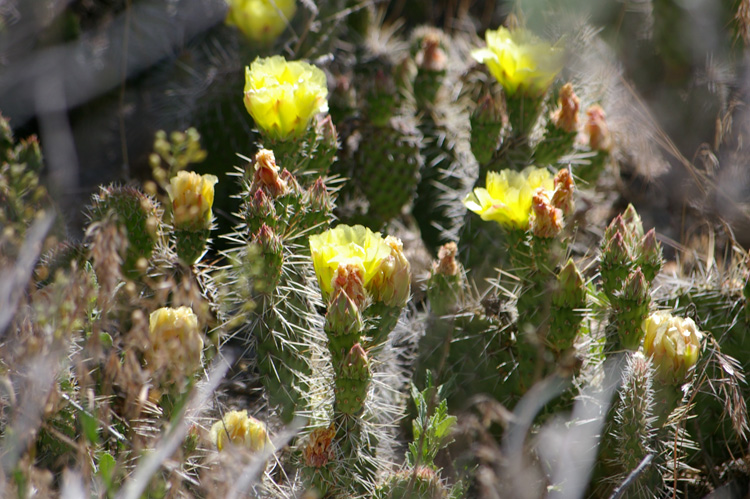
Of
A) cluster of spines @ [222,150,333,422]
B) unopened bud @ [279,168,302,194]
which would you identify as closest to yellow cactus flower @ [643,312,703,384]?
cluster of spines @ [222,150,333,422]

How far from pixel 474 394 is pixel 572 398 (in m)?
0.26

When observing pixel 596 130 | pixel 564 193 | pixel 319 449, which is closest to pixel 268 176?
pixel 319 449

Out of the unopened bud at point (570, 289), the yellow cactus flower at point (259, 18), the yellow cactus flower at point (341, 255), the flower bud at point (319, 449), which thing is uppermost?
the yellow cactus flower at point (259, 18)

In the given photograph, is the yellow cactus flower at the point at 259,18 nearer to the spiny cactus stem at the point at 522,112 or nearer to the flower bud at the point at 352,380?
the spiny cactus stem at the point at 522,112

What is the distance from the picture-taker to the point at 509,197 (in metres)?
1.71

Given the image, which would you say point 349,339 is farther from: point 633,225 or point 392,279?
point 633,225

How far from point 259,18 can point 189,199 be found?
3.08 feet

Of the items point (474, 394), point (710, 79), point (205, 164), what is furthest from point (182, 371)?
point (710, 79)

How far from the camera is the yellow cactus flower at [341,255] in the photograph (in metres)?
1.42

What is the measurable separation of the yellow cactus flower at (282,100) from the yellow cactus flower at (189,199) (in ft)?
0.71

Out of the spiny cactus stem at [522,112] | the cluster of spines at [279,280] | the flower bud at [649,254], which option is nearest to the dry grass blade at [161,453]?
the cluster of spines at [279,280]

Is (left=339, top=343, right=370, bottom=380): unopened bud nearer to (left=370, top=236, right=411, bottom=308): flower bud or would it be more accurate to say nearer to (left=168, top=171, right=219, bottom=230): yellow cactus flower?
(left=370, top=236, right=411, bottom=308): flower bud

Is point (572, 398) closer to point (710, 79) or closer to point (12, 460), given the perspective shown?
point (12, 460)

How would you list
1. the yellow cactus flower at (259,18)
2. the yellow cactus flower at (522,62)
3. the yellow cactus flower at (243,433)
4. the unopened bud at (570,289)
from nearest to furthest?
the yellow cactus flower at (243,433) < the unopened bud at (570,289) < the yellow cactus flower at (522,62) < the yellow cactus flower at (259,18)
